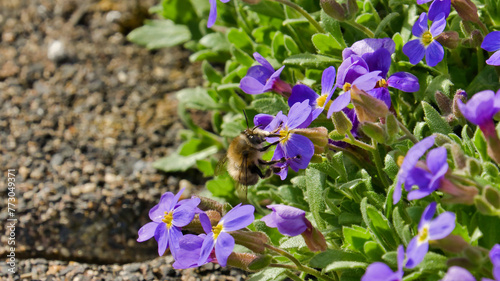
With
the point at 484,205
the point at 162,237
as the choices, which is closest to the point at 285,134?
the point at 162,237

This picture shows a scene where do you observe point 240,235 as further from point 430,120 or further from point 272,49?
point 272,49

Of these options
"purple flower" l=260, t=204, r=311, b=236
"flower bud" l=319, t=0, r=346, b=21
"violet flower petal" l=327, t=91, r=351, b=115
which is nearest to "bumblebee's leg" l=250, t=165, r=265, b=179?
"purple flower" l=260, t=204, r=311, b=236

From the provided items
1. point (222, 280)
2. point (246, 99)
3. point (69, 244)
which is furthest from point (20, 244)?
point (246, 99)

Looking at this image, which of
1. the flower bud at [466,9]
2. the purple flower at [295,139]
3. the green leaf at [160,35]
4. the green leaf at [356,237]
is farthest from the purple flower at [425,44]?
the green leaf at [160,35]

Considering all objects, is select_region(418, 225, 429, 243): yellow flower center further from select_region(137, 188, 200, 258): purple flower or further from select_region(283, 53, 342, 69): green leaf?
select_region(283, 53, 342, 69): green leaf

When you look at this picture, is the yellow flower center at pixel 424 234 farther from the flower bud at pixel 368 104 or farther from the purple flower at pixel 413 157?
the flower bud at pixel 368 104
